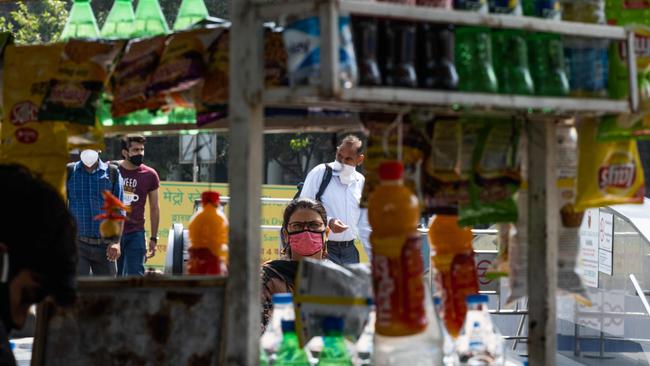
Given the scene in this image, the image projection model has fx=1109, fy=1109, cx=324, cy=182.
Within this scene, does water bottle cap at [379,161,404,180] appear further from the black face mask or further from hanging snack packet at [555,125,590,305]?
the black face mask

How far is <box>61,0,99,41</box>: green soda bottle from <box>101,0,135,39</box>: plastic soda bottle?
0.04m

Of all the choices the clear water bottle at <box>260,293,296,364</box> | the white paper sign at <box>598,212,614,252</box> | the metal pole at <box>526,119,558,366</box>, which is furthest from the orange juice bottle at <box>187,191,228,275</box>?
the white paper sign at <box>598,212,614,252</box>

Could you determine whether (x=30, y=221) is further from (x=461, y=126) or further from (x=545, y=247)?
(x=545, y=247)

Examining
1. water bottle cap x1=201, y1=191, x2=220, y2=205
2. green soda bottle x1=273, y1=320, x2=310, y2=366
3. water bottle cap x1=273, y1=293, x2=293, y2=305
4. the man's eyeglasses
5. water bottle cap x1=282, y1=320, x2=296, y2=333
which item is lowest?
green soda bottle x1=273, y1=320, x2=310, y2=366

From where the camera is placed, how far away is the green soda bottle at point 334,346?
130 inches

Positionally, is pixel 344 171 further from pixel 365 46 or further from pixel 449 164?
pixel 365 46

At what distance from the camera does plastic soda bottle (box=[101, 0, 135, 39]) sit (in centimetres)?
377

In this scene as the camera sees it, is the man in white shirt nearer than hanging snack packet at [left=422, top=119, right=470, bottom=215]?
No

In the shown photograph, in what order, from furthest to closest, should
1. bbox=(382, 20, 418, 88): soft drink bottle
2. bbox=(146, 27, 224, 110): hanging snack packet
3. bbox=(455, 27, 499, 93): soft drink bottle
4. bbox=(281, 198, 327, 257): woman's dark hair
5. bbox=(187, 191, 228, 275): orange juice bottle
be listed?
bbox=(281, 198, 327, 257): woman's dark hair → bbox=(187, 191, 228, 275): orange juice bottle → bbox=(146, 27, 224, 110): hanging snack packet → bbox=(455, 27, 499, 93): soft drink bottle → bbox=(382, 20, 418, 88): soft drink bottle

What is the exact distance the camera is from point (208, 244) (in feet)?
12.0

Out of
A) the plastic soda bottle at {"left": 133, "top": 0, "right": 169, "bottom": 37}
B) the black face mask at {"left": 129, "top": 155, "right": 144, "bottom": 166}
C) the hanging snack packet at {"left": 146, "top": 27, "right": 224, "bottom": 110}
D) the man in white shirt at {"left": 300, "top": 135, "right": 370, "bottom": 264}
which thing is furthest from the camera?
the black face mask at {"left": 129, "top": 155, "right": 144, "bottom": 166}

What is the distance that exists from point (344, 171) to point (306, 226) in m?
2.90

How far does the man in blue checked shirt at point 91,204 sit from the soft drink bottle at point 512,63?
6490mm

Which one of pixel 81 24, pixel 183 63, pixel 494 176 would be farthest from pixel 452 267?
pixel 81 24
